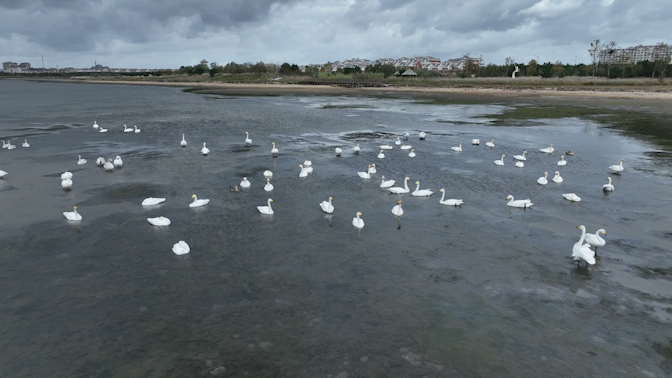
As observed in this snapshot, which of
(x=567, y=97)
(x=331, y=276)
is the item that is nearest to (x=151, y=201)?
(x=331, y=276)

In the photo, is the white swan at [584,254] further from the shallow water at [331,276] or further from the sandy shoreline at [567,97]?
the sandy shoreline at [567,97]

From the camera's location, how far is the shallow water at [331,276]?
32.9 feet

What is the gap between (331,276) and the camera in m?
13.4

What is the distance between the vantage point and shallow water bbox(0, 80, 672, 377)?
1002 cm

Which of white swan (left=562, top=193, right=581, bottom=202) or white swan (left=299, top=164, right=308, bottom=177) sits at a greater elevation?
white swan (left=299, top=164, right=308, bottom=177)

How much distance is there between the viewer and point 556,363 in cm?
983

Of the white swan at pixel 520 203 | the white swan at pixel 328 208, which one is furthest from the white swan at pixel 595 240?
the white swan at pixel 328 208

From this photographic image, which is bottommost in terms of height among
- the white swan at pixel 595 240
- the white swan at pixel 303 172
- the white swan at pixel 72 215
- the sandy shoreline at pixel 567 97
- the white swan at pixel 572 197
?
the white swan at pixel 72 215

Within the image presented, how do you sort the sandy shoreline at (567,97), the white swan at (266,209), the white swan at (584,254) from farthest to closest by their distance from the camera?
the sandy shoreline at (567,97)
the white swan at (266,209)
the white swan at (584,254)

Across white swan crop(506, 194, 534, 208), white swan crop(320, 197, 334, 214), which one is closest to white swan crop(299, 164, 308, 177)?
white swan crop(320, 197, 334, 214)

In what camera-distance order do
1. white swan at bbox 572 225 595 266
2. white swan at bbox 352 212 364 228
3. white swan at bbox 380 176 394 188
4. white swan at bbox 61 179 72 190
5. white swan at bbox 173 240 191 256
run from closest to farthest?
white swan at bbox 572 225 595 266
white swan at bbox 173 240 191 256
white swan at bbox 352 212 364 228
white swan at bbox 61 179 72 190
white swan at bbox 380 176 394 188

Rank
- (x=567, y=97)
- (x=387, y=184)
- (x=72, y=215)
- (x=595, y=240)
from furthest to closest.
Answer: (x=567, y=97) → (x=387, y=184) → (x=72, y=215) → (x=595, y=240)

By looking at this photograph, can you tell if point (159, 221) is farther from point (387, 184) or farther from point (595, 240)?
point (595, 240)

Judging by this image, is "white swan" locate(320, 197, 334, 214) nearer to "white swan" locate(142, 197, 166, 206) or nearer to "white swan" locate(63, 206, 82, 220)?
"white swan" locate(142, 197, 166, 206)
